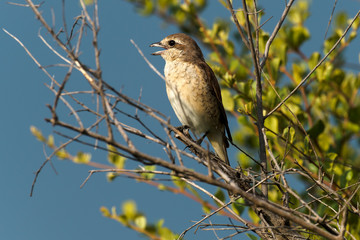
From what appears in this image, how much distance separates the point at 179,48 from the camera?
5.28 m

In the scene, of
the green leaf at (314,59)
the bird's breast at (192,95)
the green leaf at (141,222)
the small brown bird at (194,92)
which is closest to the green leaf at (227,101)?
the small brown bird at (194,92)

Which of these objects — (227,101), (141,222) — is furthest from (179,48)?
(141,222)

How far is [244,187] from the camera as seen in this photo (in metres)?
3.30

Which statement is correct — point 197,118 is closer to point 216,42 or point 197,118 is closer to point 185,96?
point 185,96

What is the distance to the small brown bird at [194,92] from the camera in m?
4.73

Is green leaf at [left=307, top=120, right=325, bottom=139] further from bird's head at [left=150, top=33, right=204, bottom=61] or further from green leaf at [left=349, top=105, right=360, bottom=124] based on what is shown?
bird's head at [left=150, top=33, right=204, bottom=61]

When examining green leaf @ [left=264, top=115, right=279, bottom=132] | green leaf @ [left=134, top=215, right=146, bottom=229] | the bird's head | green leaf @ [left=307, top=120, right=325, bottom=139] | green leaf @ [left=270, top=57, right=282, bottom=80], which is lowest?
green leaf @ [left=134, top=215, right=146, bottom=229]

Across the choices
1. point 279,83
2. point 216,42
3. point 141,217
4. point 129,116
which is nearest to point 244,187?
point 129,116

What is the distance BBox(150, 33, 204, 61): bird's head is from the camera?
518cm

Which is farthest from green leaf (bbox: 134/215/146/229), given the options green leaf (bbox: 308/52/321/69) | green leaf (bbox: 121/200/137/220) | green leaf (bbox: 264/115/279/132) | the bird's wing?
green leaf (bbox: 308/52/321/69)

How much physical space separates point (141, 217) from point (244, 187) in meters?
1.37

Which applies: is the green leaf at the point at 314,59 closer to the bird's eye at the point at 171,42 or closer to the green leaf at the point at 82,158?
the bird's eye at the point at 171,42

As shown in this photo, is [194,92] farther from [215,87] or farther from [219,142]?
[219,142]

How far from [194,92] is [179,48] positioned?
0.75 m
